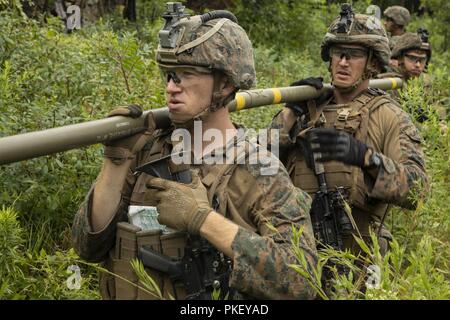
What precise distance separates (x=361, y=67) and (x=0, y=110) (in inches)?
94.2

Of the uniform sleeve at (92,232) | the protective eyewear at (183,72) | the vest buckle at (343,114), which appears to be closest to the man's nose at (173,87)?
the protective eyewear at (183,72)

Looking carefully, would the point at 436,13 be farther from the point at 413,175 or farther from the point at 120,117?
the point at 120,117

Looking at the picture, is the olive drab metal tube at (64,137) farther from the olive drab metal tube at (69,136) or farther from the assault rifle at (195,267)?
the assault rifle at (195,267)

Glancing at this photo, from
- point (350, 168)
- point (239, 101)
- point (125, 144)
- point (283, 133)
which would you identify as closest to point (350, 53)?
Answer: point (283, 133)

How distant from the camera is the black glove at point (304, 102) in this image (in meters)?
5.04

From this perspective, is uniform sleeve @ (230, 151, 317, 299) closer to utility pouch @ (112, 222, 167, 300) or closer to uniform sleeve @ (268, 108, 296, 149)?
utility pouch @ (112, 222, 167, 300)

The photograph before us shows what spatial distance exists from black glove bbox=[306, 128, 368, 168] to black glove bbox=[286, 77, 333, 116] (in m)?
0.71

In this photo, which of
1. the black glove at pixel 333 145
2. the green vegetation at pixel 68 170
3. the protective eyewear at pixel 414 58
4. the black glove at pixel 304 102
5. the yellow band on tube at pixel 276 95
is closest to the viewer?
the green vegetation at pixel 68 170

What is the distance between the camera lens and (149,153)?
3268mm

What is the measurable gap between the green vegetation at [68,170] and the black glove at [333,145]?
0.52 meters

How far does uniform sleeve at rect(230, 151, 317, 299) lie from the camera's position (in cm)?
289

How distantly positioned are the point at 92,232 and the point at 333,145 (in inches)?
69.2

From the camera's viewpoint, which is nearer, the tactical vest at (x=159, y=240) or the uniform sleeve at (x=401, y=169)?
the tactical vest at (x=159, y=240)
